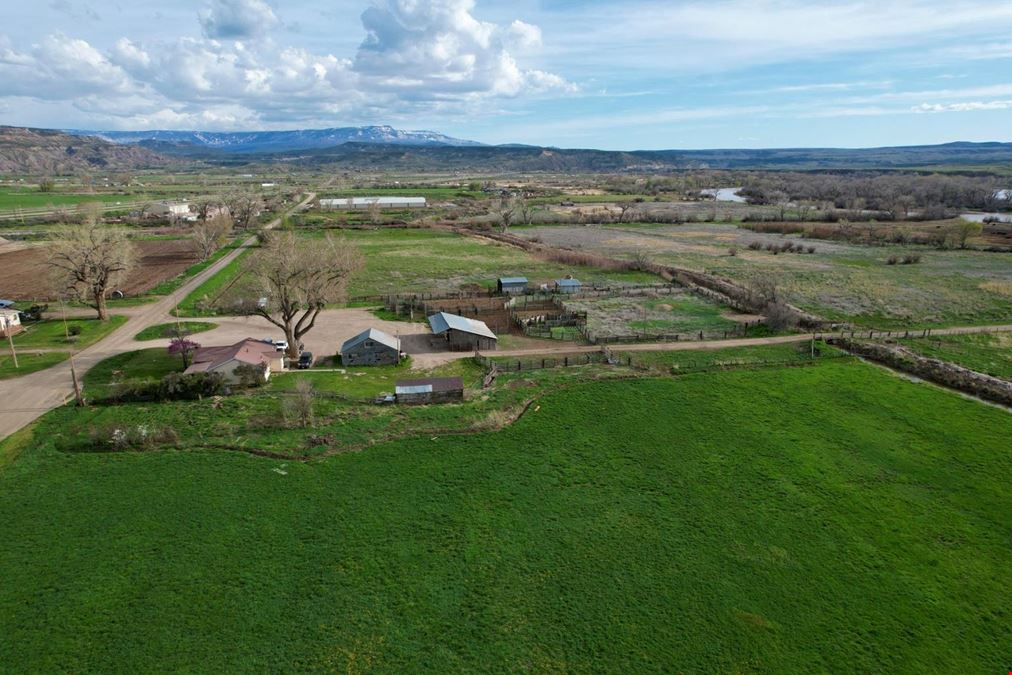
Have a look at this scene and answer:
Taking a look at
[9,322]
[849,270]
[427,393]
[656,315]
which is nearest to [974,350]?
[656,315]

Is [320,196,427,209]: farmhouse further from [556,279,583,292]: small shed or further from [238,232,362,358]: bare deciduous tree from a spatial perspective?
[238,232,362,358]: bare deciduous tree

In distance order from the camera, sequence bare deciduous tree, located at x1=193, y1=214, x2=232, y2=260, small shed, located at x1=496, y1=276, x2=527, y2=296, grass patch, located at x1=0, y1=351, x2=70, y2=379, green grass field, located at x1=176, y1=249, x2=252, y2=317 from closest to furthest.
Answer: grass patch, located at x1=0, y1=351, x2=70, y2=379 < green grass field, located at x1=176, y1=249, x2=252, y2=317 < small shed, located at x1=496, y1=276, x2=527, y2=296 < bare deciduous tree, located at x1=193, y1=214, x2=232, y2=260

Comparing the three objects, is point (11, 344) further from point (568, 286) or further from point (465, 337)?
point (568, 286)

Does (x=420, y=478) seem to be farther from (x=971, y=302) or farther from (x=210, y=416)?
(x=971, y=302)

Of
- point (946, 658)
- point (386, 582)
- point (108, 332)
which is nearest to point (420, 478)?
point (386, 582)

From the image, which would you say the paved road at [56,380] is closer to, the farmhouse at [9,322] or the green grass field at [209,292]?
the green grass field at [209,292]

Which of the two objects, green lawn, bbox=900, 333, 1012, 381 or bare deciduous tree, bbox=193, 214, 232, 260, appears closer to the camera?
green lawn, bbox=900, 333, 1012, 381

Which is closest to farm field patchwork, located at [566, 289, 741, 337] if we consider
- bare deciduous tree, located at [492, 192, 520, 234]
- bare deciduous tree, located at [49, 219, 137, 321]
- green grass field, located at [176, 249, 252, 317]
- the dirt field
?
green grass field, located at [176, 249, 252, 317]
